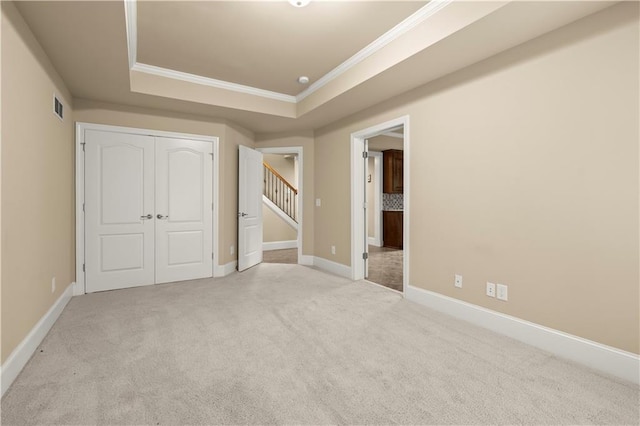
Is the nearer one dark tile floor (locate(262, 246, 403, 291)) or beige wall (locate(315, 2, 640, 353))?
beige wall (locate(315, 2, 640, 353))

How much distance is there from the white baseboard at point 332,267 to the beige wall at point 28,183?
333 centimetres

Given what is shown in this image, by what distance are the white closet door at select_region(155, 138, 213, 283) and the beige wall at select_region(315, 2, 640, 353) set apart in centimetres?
294

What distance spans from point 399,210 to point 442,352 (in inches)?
219

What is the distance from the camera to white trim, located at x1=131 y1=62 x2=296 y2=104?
139 inches

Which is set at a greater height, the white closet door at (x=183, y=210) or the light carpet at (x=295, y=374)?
the white closet door at (x=183, y=210)

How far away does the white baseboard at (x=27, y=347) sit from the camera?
5.89ft

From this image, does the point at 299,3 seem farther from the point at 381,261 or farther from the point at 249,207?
the point at 381,261

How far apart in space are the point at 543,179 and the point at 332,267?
124 inches

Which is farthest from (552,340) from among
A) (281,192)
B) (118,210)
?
(281,192)

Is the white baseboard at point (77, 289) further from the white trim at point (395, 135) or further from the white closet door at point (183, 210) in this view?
the white trim at point (395, 135)

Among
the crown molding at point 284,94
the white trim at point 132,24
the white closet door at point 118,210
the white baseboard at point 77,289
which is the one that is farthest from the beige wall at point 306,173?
the white baseboard at point 77,289

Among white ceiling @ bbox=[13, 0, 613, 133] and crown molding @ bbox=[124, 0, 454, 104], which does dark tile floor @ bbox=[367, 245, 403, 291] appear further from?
crown molding @ bbox=[124, 0, 454, 104]

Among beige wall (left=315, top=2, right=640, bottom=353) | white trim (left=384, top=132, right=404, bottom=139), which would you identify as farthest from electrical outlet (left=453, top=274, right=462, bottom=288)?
white trim (left=384, top=132, right=404, bottom=139)

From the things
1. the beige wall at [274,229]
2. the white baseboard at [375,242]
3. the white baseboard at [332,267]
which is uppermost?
the beige wall at [274,229]
